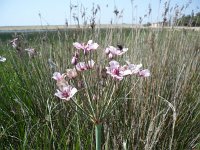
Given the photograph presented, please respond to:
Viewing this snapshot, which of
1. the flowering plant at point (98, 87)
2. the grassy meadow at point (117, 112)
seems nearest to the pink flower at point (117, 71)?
the flowering plant at point (98, 87)

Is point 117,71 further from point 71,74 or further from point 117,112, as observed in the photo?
point 117,112

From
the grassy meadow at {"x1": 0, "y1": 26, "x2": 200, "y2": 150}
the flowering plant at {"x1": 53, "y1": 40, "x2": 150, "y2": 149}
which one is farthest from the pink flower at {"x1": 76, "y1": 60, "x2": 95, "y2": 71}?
the grassy meadow at {"x1": 0, "y1": 26, "x2": 200, "y2": 150}

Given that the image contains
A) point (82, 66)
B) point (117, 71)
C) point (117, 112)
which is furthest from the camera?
point (117, 112)

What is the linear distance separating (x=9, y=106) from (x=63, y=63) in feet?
1.80

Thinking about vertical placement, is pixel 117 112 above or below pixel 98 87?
below

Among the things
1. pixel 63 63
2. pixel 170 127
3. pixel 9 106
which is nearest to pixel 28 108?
pixel 9 106

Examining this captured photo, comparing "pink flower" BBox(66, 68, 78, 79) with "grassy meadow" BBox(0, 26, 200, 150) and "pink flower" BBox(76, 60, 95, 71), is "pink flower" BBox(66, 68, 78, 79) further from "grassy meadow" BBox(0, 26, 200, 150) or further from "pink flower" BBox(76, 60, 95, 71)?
"grassy meadow" BBox(0, 26, 200, 150)

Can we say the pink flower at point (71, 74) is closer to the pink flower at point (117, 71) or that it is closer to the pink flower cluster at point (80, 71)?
the pink flower cluster at point (80, 71)

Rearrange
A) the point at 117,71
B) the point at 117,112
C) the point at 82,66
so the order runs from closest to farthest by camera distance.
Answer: the point at 117,71, the point at 82,66, the point at 117,112

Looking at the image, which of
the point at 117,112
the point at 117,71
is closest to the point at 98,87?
the point at 117,71

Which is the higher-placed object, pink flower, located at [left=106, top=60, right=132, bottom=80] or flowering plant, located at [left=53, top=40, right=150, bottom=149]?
pink flower, located at [left=106, top=60, right=132, bottom=80]

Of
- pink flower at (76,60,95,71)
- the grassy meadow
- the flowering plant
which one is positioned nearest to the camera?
the flowering plant

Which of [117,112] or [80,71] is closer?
[80,71]

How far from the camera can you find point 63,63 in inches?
109
